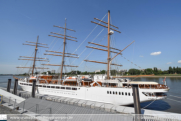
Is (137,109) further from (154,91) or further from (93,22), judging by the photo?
(93,22)

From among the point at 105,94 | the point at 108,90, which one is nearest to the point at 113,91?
Result: the point at 108,90

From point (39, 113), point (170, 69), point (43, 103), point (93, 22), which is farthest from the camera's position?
point (170, 69)

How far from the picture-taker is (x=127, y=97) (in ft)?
51.1

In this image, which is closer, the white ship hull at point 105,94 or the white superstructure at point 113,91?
the white superstructure at point 113,91

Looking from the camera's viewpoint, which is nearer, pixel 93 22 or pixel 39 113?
pixel 39 113

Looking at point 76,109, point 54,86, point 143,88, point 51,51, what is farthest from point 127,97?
point 51,51

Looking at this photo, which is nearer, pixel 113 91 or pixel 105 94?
pixel 113 91

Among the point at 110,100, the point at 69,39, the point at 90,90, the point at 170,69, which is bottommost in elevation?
the point at 110,100

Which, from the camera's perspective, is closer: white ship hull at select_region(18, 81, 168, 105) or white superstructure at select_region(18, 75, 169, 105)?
white superstructure at select_region(18, 75, 169, 105)

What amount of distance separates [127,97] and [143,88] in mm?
2786

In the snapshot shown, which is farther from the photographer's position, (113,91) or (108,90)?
(108,90)

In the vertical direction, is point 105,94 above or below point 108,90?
below

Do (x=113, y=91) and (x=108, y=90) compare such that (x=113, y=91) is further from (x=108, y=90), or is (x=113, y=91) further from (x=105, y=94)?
(x=105, y=94)

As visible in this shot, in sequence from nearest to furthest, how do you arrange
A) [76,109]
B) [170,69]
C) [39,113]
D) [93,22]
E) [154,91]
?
[76,109]
[39,113]
[154,91]
[93,22]
[170,69]
